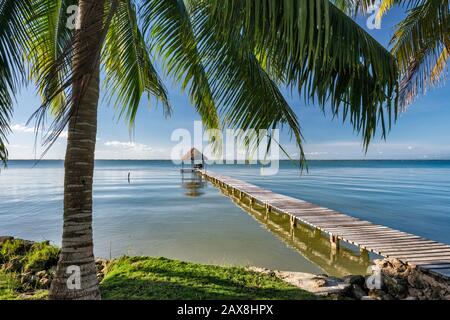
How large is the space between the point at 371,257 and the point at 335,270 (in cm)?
161

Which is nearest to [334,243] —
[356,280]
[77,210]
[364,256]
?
[364,256]

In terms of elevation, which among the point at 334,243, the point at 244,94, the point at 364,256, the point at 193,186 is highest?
the point at 244,94

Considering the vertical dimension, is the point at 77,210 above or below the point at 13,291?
above

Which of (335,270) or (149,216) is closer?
(335,270)

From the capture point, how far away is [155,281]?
4.40 metres

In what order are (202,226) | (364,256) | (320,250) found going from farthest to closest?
1. (202,226)
2. (320,250)
3. (364,256)

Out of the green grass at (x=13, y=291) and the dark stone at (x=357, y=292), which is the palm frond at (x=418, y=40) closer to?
the dark stone at (x=357, y=292)

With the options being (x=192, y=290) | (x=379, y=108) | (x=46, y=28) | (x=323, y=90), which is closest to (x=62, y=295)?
(x=192, y=290)

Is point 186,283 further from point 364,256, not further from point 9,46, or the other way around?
point 364,256

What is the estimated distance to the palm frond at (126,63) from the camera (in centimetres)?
398

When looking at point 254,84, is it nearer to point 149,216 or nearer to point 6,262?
point 6,262

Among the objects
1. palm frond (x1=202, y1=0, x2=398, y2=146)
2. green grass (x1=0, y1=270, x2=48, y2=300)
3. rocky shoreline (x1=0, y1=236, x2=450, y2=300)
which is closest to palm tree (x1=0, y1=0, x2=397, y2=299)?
palm frond (x1=202, y1=0, x2=398, y2=146)

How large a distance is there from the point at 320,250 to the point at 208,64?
7804mm
